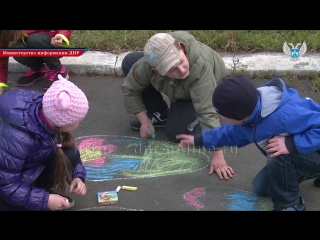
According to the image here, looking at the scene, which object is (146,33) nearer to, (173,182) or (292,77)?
(292,77)

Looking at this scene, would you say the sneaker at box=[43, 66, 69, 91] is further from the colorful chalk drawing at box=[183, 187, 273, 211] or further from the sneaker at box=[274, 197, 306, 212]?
the sneaker at box=[274, 197, 306, 212]

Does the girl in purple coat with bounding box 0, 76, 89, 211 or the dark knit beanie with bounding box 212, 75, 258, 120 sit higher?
the dark knit beanie with bounding box 212, 75, 258, 120

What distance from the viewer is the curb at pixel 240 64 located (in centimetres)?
421

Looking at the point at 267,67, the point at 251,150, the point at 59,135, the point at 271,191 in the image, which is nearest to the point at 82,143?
the point at 59,135

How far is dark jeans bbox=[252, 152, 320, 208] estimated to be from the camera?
2627 millimetres

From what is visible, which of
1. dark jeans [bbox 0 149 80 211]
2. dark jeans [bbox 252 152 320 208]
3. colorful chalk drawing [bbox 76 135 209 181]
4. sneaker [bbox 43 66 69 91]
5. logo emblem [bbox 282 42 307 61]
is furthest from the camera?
logo emblem [bbox 282 42 307 61]

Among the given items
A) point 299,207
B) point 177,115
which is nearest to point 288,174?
point 299,207

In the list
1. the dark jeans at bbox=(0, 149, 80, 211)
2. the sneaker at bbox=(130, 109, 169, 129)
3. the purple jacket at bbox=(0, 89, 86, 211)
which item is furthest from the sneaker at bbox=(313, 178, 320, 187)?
the purple jacket at bbox=(0, 89, 86, 211)

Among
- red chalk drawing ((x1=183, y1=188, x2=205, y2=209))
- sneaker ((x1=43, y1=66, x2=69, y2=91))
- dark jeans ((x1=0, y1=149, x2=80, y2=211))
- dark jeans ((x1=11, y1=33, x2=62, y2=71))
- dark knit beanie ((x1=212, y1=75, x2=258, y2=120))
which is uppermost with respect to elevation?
dark knit beanie ((x1=212, y1=75, x2=258, y2=120))

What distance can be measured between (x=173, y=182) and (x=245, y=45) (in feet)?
6.05

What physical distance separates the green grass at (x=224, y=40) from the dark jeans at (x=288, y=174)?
6.39ft

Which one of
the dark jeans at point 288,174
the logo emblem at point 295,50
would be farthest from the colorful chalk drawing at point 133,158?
the logo emblem at point 295,50

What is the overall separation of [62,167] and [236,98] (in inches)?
38.6

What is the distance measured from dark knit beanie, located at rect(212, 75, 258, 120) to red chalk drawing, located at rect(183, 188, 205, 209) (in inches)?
24.0
